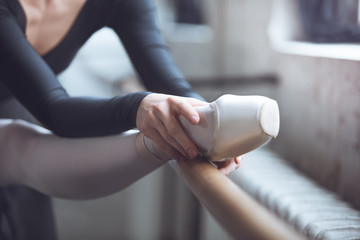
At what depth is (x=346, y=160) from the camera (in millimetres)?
1149

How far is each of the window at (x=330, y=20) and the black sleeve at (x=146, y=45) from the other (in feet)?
2.17

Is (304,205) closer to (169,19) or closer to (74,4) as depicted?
(74,4)

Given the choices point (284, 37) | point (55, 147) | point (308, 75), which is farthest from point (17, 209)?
point (284, 37)

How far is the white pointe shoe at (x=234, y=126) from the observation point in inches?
22.8

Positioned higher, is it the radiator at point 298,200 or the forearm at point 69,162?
the forearm at point 69,162

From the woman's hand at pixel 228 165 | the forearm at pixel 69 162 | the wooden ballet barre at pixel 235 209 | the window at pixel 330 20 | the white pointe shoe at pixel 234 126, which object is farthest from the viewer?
the window at pixel 330 20

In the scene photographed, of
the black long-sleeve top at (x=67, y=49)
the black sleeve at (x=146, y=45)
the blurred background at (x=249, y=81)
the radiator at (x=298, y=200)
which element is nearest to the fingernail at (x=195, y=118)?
the black long-sleeve top at (x=67, y=49)

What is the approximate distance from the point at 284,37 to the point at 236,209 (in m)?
1.32

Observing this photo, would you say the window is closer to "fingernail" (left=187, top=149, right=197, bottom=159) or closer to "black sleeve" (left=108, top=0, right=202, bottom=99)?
"black sleeve" (left=108, top=0, right=202, bottom=99)

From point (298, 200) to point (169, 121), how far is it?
21.1 inches

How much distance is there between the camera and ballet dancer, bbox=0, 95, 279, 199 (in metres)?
0.59

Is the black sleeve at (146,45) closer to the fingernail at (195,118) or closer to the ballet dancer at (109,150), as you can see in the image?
the ballet dancer at (109,150)

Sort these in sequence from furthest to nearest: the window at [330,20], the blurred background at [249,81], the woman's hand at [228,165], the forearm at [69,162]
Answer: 1. the window at [330,20]
2. the blurred background at [249,81]
3. the forearm at [69,162]
4. the woman's hand at [228,165]

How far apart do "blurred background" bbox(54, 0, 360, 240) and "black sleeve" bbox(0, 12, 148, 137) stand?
0.63 metres
